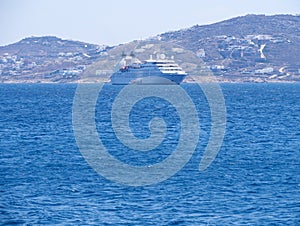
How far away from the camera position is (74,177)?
37.3 meters

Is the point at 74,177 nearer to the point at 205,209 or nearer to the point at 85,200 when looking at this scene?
the point at 85,200

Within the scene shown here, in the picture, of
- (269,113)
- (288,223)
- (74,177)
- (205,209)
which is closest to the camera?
(288,223)

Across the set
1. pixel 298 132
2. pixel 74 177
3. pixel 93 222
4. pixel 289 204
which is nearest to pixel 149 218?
pixel 93 222

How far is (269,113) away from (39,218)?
62511 millimetres

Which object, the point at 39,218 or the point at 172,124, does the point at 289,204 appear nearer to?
the point at 39,218

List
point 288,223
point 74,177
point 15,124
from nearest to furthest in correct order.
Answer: point 288,223 < point 74,177 < point 15,124

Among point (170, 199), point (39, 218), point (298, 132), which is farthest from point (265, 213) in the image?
point (298, 132)

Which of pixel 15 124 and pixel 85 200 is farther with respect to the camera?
pixel 15 124

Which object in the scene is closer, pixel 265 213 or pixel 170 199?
pixel 265 213

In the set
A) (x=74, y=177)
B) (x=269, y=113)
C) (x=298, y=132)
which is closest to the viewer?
(x=74, y=177)

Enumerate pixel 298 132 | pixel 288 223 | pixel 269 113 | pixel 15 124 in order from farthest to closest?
pixel 269 113
pixel 15 124
pixel 298 132
pixel 288 223

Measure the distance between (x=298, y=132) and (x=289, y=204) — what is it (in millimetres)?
31191

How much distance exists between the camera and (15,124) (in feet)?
227

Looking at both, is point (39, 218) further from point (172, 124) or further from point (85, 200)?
point (172, 124)
